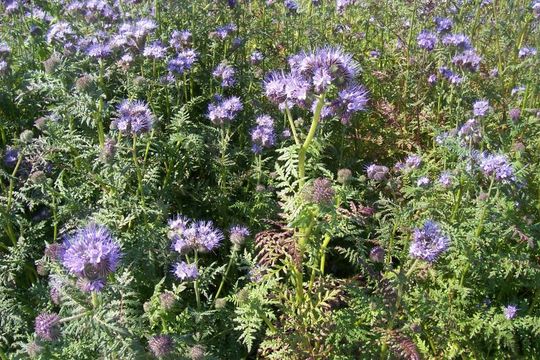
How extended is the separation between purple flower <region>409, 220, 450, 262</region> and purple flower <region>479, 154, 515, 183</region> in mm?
581

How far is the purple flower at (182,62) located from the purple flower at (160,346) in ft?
7.46

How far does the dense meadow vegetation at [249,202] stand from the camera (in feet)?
8.30

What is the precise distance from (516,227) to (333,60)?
4.75 ft

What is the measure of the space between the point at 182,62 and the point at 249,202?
4.01 feet

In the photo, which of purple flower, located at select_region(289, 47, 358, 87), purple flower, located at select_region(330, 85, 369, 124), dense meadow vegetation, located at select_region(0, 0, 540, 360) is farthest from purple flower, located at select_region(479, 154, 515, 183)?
purple flower, located at select_region(289, 47, 358, 87)

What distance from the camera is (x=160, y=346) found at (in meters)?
2.34

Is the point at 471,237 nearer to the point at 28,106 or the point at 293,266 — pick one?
the point at 293,266

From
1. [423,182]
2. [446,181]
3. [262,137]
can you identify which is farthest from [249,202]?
[446,181]

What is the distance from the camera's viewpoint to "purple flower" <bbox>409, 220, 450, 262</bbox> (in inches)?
100

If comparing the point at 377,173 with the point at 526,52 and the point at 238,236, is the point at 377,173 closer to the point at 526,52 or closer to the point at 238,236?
the point at 238,236

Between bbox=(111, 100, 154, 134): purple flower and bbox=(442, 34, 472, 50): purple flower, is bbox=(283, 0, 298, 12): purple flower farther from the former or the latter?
bbox=(111, 100, 154, 134): purple flower

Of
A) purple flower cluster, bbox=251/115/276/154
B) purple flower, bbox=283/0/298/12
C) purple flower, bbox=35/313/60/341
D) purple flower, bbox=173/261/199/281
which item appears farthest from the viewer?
purple flower, bbox=283/0/298/12

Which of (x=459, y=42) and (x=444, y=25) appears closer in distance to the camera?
(x=459, y=42)

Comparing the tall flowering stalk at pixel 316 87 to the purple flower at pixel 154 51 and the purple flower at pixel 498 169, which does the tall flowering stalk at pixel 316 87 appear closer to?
the purple flower at pixel 498 169
